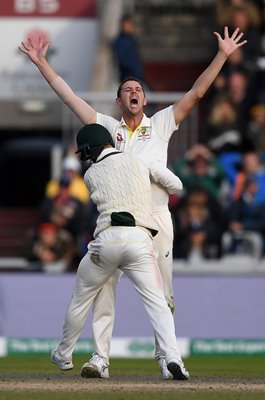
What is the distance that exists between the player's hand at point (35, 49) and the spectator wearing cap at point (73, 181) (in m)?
8.16

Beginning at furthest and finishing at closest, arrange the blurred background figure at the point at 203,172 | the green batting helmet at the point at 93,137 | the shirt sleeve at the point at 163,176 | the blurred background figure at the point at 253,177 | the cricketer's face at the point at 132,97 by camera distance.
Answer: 1. the blurred background figure at the point at 203,172
2. the blurred background figure at the point at 253,177
3. the cricketer's face at the point at 132,97
4. the shirt sleeve at the point at 163,176
5. the green batting helmet at the point at 93,137

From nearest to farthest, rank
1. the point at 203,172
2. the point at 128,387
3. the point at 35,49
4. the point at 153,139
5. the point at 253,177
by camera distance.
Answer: the point at 128,387 → the point at 153,139 → the point at 35,49 → the point at 253,177 → the point at 203,172

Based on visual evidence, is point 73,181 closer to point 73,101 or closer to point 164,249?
point 73,101

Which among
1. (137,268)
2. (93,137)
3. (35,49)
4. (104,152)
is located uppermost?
(35,49)

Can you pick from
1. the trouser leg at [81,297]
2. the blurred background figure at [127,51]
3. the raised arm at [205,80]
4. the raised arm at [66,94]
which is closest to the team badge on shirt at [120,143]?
the raised arm at [66,94]

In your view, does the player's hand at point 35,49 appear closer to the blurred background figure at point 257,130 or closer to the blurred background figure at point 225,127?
the blurred background figure at point 257,130

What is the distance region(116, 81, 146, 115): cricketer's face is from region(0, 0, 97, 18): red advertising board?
38.2 ft

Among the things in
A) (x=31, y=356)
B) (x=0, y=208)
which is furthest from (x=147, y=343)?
(x=0, y=208)

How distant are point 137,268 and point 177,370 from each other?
764mm

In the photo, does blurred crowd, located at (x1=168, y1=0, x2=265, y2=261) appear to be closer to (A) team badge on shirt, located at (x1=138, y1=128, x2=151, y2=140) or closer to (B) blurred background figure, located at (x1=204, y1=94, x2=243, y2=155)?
(B) blurred background figure, located at (x1=204, y1=94, x2=243, y2=155)

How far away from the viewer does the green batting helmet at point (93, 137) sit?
9.96m

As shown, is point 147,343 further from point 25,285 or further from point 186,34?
point 186,34

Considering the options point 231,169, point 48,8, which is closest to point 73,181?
point 231,169

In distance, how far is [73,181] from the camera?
1891 centimetres
